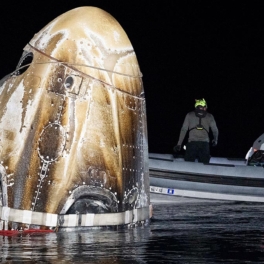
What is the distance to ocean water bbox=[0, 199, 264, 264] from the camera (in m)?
7.05

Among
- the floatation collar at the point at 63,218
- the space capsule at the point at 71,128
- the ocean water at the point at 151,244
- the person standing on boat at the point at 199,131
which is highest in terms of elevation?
the person standing on boat at the point at 199,131

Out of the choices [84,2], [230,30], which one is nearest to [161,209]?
[84,2]

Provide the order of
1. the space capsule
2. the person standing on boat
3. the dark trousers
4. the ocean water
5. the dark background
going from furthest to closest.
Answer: the dark background, the dark trousers, the person standing on boat, the space capsule, the ocean water

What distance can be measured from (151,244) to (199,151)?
5.90m

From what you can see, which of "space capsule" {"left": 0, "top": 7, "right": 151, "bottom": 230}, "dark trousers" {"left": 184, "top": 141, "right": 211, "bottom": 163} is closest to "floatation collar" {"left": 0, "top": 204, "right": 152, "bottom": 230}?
"space capsule" {"left": 0, "top": 7, "right": 151, "bottom": 230}

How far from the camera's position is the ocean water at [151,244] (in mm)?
7051

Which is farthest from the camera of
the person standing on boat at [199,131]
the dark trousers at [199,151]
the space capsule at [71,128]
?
the dark trousers at [199,151]

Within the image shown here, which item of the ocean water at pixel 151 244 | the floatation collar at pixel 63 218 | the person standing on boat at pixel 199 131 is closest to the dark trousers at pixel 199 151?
the person standing on boat at pixel 199 131

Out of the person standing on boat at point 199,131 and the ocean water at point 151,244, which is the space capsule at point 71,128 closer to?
the ocean water at point 151,244

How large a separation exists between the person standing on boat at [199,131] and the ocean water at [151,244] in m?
3.48

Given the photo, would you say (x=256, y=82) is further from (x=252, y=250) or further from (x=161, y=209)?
(x=252, y=250)

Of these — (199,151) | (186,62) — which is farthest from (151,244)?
(186,62)

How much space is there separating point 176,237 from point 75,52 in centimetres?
→ 158

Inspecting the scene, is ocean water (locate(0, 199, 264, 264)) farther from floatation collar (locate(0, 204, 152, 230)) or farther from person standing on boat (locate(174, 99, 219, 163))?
person standing on boat (locate(174, 99, 219, 163))
